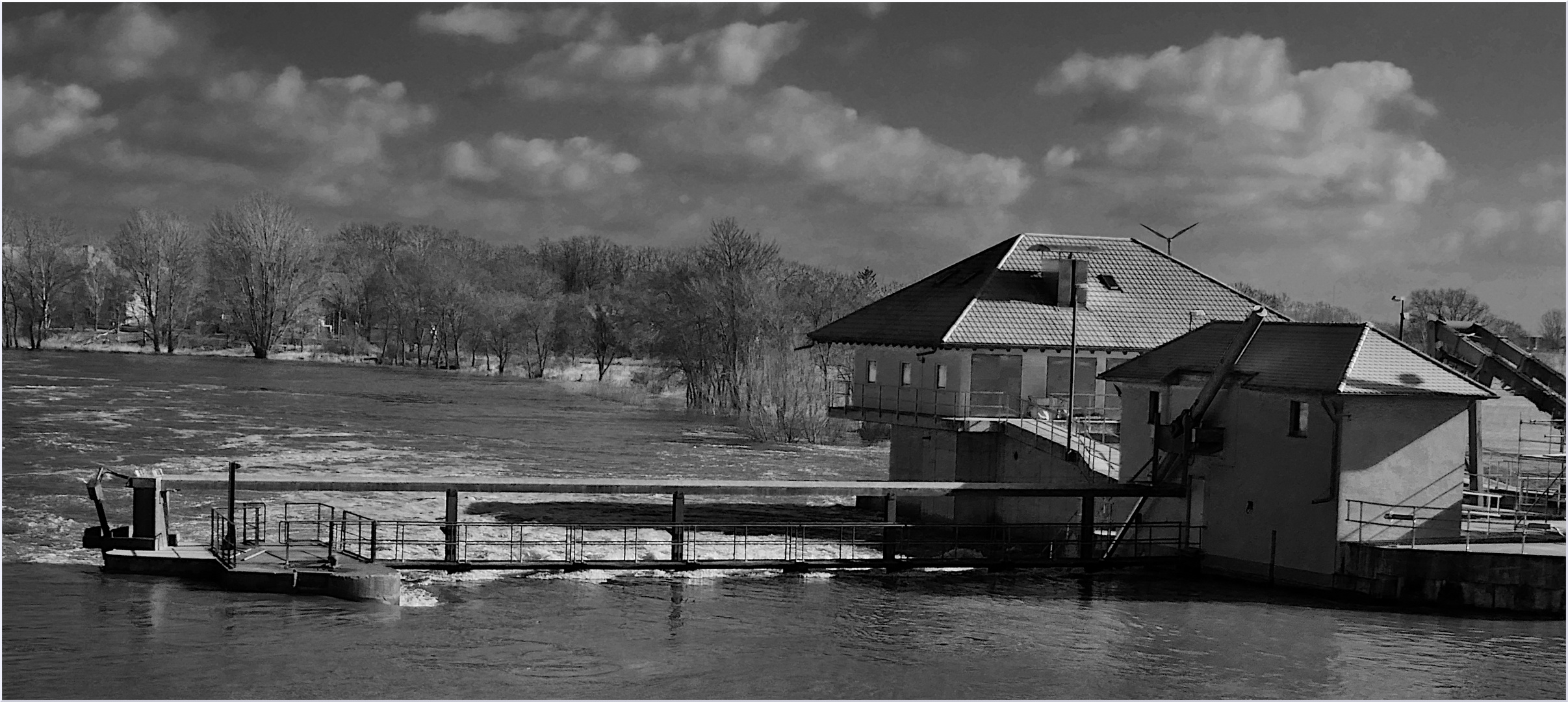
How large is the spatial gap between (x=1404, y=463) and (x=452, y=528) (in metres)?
16.6

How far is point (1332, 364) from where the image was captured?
1134 inches

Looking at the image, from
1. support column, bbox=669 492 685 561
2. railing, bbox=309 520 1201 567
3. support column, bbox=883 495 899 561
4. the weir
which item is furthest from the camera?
support column, bbox=883 495 899 561

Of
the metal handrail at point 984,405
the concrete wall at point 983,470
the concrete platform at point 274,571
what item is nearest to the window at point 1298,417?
the concrete wall at point 983,470

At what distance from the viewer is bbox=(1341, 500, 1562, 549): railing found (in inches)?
1095

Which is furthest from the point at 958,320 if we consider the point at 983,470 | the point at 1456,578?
the point at 1456,578

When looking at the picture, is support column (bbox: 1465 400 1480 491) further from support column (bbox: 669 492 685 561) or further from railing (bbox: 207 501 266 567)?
railing (bbox: 207 501 266 567)

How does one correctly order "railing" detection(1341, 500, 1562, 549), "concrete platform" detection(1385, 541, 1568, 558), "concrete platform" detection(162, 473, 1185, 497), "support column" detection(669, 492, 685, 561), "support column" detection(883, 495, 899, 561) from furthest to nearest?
"support column" detection(883, 495, 899, 561)
"support column" detection(669, 492, 685, 561)
"railing" detection(1341, 500, 1562, 549)
"concrete platform" detection(162, 473, 1185, 497)
"concrete platform" detection(1385, 541, 1568, 558)

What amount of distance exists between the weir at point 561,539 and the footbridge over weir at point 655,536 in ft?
0.14

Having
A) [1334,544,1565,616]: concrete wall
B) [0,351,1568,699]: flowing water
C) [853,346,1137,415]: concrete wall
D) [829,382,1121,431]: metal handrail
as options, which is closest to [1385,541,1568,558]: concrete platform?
[1334,544,1565,616]: concrete wall

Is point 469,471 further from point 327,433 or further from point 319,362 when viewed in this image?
point 319,362

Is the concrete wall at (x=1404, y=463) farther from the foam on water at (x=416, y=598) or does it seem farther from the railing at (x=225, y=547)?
the railing at (x=225, y=547)

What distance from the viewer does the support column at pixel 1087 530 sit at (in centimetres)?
3162

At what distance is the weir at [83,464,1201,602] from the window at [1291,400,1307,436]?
120 inches

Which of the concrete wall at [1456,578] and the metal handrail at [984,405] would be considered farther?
the metal handrail at [984,405]
